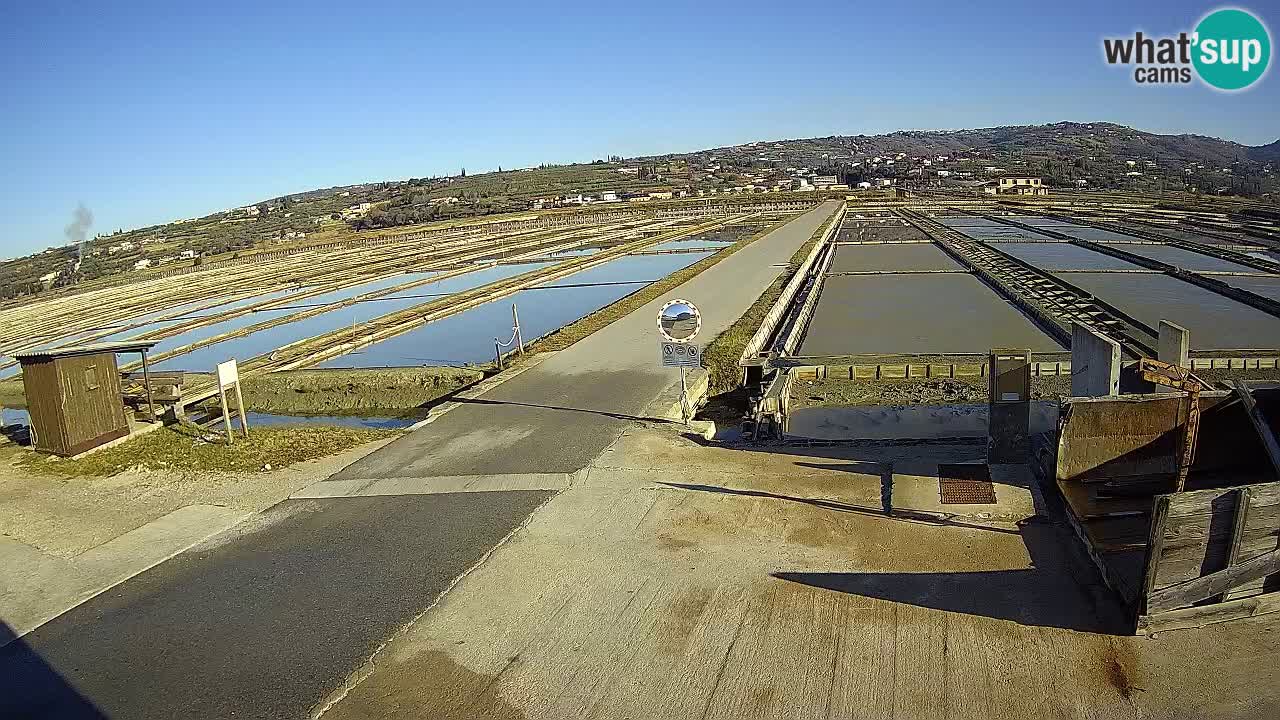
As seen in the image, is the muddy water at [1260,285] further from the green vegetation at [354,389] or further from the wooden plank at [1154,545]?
the wooden plank at [1154,545]

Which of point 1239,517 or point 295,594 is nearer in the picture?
point 1239,517

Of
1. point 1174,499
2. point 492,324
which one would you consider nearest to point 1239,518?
point 1174,499

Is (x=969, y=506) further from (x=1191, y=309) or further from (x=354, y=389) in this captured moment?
(x=1191, y=309)

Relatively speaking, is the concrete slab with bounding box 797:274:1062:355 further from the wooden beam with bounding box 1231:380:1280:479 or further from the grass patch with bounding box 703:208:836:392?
the wooden beam with bounding box 1231:380:1280:479

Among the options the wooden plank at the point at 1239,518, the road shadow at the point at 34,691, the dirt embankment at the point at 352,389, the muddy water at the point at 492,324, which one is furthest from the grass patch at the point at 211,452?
the wooden plank at the point at 1239,518

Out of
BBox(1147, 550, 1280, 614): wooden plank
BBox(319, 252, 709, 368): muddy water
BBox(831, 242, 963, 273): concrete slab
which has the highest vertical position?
BBox(1147, 550, 1280, 614): wooden plank

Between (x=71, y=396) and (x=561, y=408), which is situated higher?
(x=71, y=396)

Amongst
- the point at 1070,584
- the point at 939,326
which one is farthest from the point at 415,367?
the point at 1070,584

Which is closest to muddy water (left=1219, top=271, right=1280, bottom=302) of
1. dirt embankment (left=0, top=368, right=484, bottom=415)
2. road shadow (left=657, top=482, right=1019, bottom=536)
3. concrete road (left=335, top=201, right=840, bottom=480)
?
concrete road (left=335, top=201, right=840, bottom=480)
